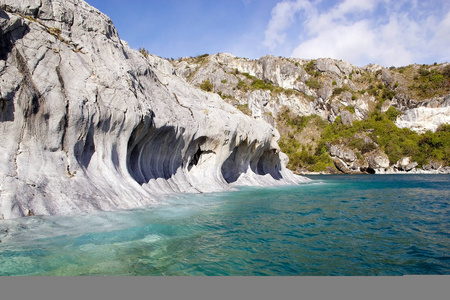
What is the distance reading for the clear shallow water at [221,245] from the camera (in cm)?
487

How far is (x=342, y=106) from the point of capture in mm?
91875

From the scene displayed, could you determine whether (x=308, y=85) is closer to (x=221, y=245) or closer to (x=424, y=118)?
(x=424, y=118)

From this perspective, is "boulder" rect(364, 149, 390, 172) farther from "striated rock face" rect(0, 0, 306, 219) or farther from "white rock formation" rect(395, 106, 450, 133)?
"striated rock face" rect(0, 0, 306, 219)

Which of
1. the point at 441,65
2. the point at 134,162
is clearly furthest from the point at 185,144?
the point at 441,65

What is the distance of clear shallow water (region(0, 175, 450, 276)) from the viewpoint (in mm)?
4867

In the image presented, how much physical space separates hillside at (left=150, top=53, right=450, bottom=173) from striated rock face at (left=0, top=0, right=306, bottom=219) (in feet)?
180

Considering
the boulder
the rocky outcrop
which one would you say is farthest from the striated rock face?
the rocky outcrop

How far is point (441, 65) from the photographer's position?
300 feet

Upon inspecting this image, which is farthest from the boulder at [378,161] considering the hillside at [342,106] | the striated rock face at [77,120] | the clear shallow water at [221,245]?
the clear shallow water at [221,245]

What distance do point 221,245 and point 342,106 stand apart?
94.4 m

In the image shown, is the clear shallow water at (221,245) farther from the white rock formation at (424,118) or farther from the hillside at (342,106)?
the white rock formation at (424,118)

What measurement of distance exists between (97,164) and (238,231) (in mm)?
6123

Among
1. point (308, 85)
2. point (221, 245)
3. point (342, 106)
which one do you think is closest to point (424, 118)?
point (342, 106)

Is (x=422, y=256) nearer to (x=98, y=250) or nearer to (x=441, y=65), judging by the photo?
(x=98, y=250)
